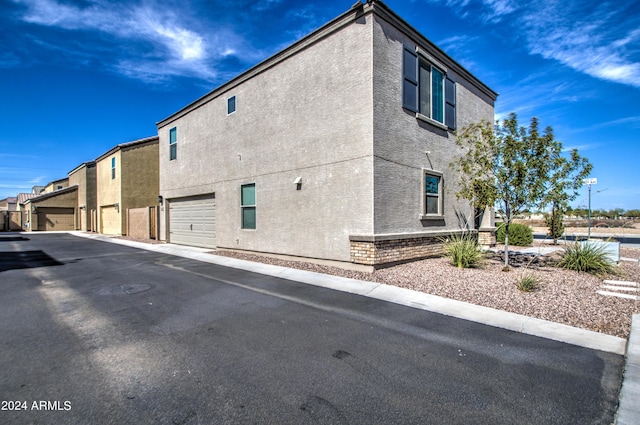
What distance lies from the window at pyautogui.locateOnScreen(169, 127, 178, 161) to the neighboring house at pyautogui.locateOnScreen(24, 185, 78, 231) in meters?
26.2

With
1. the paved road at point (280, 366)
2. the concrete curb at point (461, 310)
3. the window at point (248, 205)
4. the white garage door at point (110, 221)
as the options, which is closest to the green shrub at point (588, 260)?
the concrete curb at point (461, 310)

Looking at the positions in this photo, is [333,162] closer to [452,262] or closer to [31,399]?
[452,262]

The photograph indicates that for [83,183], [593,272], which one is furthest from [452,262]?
[83,183]

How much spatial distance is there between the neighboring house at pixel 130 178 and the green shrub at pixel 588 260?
2630 centimetres

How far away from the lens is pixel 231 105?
13875mm

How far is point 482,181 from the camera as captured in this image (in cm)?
922

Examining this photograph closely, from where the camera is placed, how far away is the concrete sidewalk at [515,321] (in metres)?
3.25

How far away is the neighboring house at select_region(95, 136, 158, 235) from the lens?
24.7 m

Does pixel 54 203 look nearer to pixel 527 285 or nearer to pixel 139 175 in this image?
pixel 139 175

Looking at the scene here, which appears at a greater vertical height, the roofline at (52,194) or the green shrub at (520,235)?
the roofline at (52,194)

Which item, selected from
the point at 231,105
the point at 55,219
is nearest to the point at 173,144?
the point at 231,105

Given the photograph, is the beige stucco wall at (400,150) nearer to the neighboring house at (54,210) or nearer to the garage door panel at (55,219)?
the neighboring house at (54,210)

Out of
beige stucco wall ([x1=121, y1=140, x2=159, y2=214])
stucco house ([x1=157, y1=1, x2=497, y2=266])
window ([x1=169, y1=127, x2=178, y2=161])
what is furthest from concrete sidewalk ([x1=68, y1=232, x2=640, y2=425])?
A: beige stucco wall ([x1=121, y1=140, x2=159, y2=214])

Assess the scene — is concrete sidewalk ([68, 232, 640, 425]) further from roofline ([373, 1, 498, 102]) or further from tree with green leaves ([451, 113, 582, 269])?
roofline ([373, 1, 498, 102])
